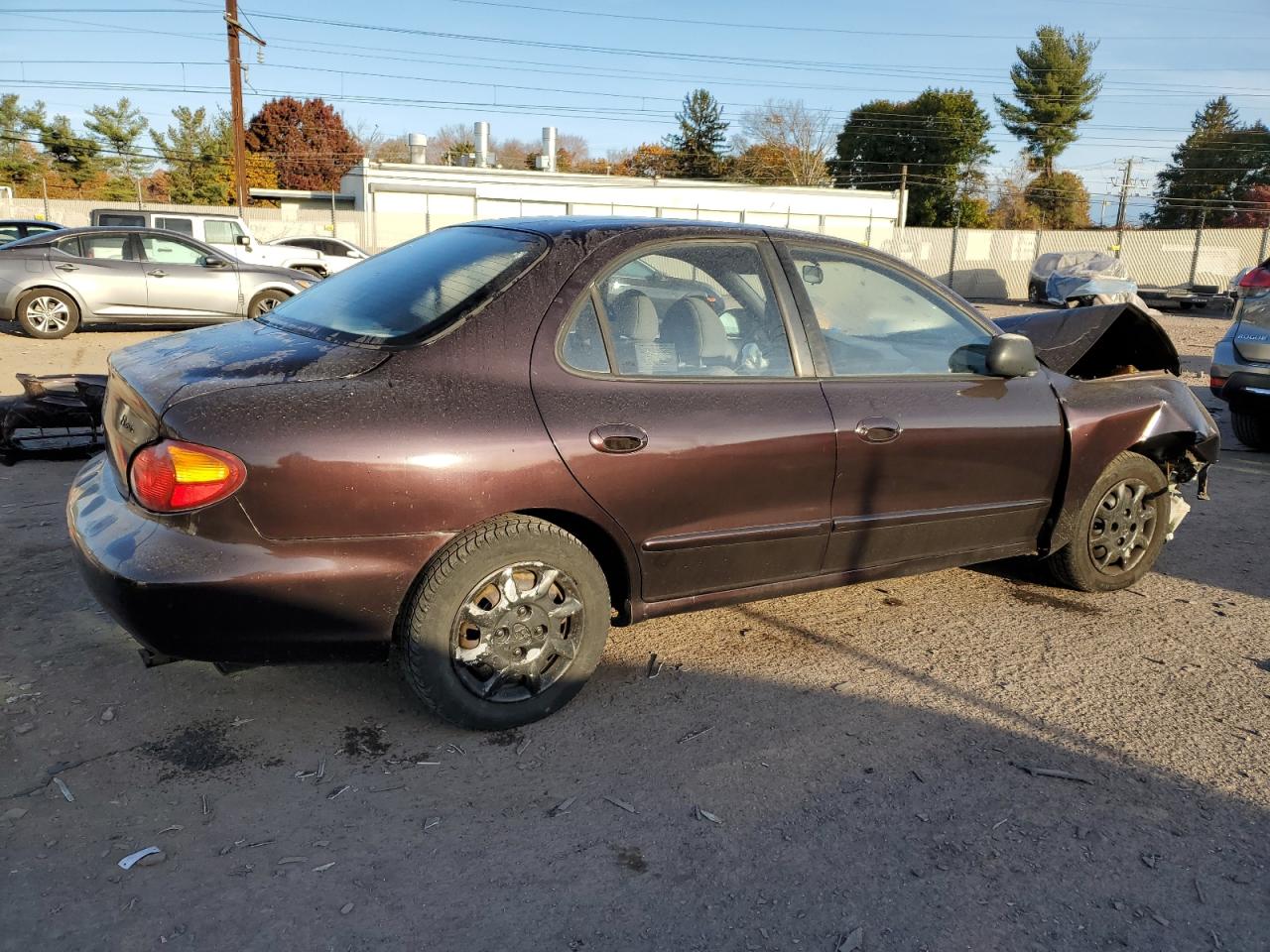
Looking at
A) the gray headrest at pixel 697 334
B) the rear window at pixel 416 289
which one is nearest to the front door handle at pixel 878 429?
the gray headrest at pixel 697 334

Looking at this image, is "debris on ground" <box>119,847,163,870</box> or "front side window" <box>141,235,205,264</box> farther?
"front side window" <box>141,235,205,264</box>

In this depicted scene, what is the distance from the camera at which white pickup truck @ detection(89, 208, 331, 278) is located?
55.9 ft

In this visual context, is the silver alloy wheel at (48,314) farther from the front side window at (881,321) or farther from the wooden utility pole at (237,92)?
the wooden utility pole at (237,92)

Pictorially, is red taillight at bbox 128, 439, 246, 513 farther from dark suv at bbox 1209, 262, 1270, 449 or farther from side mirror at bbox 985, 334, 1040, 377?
dark suv at bbox 1209, 262, 1270, 449

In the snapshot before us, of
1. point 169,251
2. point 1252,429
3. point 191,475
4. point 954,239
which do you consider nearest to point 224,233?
point 169,251

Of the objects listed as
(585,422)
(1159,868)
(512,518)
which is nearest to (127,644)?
(512,518)

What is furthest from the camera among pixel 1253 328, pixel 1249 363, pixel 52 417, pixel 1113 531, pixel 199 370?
pixel 1253 328

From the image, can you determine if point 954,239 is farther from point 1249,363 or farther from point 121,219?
point 1249,363

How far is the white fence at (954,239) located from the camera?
2991cm

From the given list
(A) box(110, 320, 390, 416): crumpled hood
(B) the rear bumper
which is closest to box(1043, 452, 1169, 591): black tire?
(B) the rear bumper

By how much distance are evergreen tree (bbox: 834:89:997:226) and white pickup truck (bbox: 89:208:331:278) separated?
4490cm

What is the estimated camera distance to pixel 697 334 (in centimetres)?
349

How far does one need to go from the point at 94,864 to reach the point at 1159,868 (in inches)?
110

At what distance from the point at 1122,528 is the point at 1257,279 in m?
4.82
